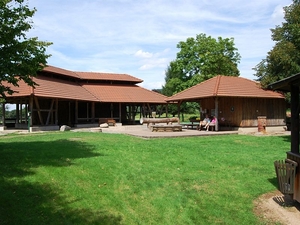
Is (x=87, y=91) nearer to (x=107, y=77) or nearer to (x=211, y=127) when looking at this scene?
(x=107, y=77)

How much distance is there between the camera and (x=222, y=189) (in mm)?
6688

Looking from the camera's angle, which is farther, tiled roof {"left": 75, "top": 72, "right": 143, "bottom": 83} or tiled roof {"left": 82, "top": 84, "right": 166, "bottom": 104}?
tiled roof {"left": 75, "top": 72, "right": 143, "bottom": 83}

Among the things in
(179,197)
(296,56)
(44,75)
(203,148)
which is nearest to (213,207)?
(179,197)

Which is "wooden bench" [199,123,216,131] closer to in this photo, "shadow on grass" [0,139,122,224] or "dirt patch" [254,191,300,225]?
"dirt patch" [254,191,300,225]

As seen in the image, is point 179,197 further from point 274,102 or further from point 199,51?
point 199,51

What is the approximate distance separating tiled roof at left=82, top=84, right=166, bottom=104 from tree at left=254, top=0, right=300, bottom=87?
1184 centimetres

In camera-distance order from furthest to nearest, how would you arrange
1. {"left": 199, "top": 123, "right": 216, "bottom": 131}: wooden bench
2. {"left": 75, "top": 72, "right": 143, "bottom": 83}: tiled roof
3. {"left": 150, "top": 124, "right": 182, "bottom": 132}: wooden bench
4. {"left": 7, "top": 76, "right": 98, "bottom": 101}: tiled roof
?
{"left": 75, "top": 72, "right": 143, "bottom": 83}: tiled roof
{"left": 7, "top": 76, "right": 98, "bottom": 101}: tiled roof
{"left": 199, "top": 123, "right": 216, "bottom": 131}: wooden bench
{"left": 150, "top": 124, "right": 182, "bottom": 132}: wooden bench

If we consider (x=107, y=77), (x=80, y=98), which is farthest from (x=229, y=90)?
(x=107, y=77)

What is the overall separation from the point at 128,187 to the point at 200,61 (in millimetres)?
35876

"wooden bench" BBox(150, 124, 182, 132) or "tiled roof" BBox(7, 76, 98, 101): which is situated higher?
"tiled roof" BBox(7, 76, 98, 101)

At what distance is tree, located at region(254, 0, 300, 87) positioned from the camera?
1650 cm

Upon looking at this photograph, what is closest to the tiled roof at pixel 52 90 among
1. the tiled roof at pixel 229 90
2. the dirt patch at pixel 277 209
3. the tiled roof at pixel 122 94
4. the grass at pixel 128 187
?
the tiled roof at pixel 122 94

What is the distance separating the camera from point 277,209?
225 inches

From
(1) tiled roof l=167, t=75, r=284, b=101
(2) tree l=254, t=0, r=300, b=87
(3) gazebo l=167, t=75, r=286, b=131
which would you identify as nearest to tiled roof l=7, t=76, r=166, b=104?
(1) tiled roof l=167, t=75, r=284, b=101
